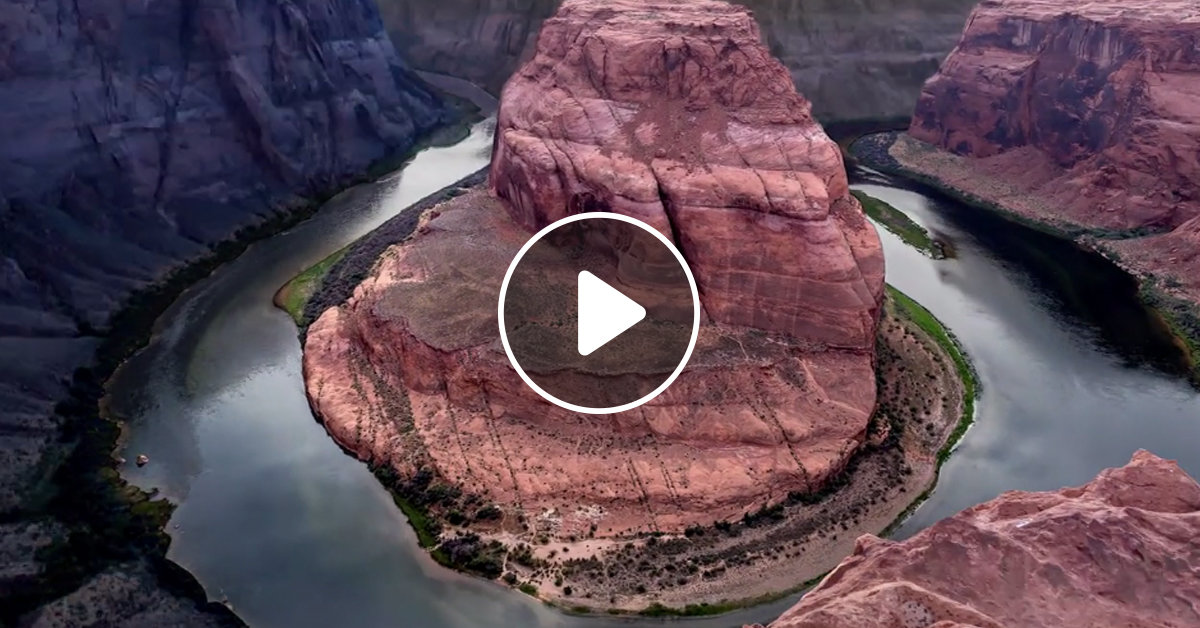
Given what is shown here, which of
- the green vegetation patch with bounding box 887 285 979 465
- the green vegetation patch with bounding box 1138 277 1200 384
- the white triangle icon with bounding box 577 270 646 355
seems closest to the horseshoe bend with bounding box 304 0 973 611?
the green vegetation patch with bounding box 887 285 979 465

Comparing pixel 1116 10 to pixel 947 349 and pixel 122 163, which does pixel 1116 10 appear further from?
pixel 122 163

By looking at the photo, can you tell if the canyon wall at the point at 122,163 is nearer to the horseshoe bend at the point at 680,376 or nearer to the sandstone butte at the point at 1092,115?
the horseshoe bend at the point at 680,376

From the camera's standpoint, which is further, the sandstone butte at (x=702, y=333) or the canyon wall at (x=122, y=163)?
the canyon wall at (x=122, y=163)

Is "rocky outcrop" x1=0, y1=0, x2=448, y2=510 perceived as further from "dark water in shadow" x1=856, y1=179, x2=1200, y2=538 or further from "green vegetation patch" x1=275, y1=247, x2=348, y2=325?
"dark water in shadow" x1=856, y1=179, x2=1200, y2=538

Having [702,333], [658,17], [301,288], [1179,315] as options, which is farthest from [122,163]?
[1179,315]

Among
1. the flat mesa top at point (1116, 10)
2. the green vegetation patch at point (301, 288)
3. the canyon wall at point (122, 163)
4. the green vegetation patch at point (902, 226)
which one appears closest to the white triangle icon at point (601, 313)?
the green vegetation patch at point (301, 288)

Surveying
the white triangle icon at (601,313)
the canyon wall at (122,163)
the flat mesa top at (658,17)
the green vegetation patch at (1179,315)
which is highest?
the canyon wall at (122,163)
